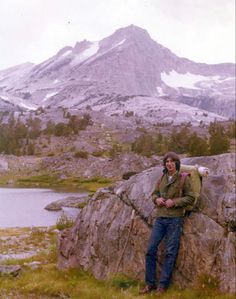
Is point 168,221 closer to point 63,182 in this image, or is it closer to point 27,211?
point 27,211

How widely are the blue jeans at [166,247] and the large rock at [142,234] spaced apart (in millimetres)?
496

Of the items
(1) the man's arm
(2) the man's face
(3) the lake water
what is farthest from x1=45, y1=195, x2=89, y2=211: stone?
(1) the man's arm

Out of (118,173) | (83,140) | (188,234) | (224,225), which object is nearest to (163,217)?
(188,234)

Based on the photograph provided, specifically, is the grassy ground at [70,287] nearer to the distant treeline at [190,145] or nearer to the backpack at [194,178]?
the backpack at [194,178]

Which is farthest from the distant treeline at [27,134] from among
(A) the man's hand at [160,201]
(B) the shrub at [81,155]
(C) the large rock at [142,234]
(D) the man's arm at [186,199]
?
(D) the man's arm at [186,199]

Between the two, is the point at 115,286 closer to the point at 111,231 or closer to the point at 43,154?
the point at 111,231

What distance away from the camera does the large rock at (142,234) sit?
50.5 feet

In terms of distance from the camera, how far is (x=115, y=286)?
1606cm

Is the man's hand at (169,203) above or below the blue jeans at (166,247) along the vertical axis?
above

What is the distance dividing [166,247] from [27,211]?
145ft

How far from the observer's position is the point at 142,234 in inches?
663

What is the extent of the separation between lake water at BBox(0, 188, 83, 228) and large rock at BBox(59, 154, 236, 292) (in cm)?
A: 2629

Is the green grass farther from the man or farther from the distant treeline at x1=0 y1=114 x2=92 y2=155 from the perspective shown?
the man

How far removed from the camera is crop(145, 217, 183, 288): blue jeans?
15.3 m
